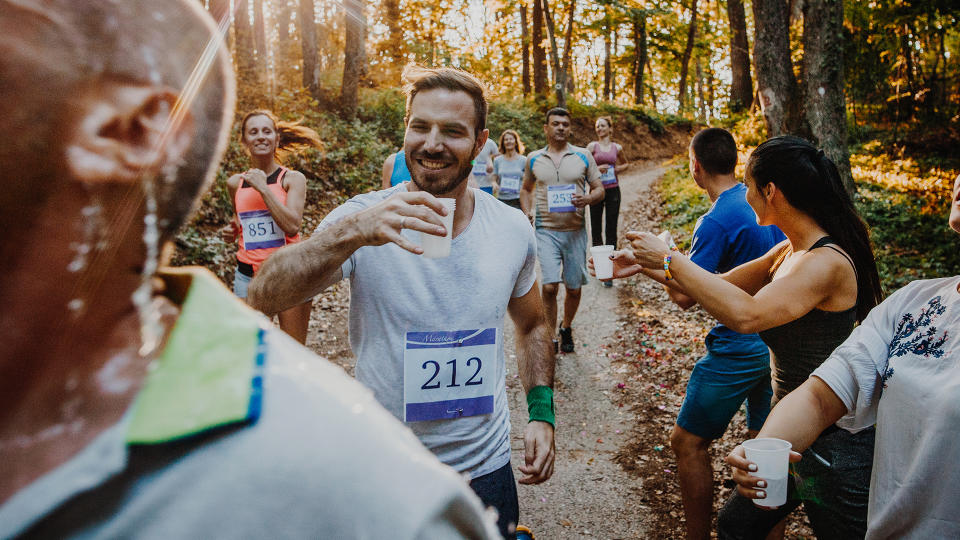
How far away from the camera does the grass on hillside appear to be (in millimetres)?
8742

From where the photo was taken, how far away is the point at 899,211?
1080cm

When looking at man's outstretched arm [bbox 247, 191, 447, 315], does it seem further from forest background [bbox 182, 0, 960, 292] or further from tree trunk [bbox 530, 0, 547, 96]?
tree trunk [bbox 530, 0, 547, 96]

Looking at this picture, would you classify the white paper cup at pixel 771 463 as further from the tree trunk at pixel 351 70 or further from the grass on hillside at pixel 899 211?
the tree trunk at pixel 351 70

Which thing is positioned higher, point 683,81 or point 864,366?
point 683,81

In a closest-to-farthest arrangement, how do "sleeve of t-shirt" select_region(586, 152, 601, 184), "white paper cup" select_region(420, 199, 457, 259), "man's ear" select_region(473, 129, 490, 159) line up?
"white paper cup" select_region(420, 199, 457, 259) → "man's ear" select_region(473, 129, 490, 159) → "sleeve of t-shirt" select_region(586, 152, 601, 184)

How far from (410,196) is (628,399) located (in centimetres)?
440

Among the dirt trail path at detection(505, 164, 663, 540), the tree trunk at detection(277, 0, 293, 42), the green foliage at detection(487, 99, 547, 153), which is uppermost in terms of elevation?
the tree trunk at detection(277, 0, 293, 42)

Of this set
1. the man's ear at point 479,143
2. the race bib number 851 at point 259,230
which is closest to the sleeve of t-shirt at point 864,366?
the man's ear at point 479,143

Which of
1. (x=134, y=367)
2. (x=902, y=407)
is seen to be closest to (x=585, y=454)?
(x=902, y=407)

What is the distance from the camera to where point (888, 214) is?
10781 mm

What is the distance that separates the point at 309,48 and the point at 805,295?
15.3 meters

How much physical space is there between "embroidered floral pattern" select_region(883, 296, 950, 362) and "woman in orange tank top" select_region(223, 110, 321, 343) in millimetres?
4034

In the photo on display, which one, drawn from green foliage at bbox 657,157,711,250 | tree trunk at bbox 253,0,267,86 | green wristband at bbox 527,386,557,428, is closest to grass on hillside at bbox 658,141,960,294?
green foliage at bbox 657,157,711,250

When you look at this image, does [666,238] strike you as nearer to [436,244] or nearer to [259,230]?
[436,244]
